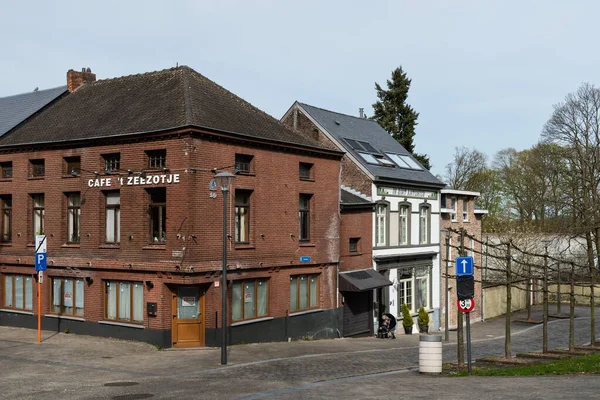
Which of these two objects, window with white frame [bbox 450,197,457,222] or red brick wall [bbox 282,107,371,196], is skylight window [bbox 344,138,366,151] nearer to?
red brick wall [bbox 282,107,371,196]

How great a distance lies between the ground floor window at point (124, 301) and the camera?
981 inches

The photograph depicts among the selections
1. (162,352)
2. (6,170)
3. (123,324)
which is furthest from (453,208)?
(6,170)

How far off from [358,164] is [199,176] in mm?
12437

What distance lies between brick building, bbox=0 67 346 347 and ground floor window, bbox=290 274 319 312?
0.18 feet

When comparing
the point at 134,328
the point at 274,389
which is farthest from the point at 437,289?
the point at 274,389

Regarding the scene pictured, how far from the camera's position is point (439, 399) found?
1454cm

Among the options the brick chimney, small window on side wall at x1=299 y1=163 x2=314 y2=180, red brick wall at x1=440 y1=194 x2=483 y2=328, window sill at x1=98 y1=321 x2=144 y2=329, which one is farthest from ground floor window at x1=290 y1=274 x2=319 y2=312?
the brick chimney

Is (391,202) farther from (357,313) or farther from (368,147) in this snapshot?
(357,313)

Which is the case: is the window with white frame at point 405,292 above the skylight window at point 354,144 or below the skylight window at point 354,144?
below

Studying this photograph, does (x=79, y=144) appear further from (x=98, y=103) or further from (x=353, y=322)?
(x=353, y=322)

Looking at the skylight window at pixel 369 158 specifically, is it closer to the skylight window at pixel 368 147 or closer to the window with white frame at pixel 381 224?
the skylight window at pixel 368 147

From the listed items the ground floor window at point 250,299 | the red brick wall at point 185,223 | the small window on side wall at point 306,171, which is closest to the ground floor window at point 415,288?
the red brick wall at point 185,223

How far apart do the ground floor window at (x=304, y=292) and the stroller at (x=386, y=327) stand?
14.9 feet

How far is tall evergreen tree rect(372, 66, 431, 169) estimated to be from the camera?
58.4m
